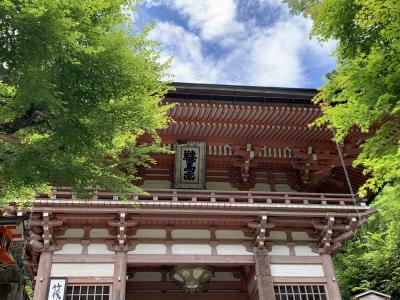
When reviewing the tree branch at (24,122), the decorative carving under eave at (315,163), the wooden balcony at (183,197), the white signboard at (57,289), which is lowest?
the white signboard at (57,289)

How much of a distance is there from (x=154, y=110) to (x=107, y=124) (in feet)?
3.53

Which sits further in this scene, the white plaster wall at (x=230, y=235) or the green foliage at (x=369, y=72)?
the white plaster wall at (x=230, y=235)

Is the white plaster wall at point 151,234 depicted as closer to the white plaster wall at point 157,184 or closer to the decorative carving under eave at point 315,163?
the white plaster wall at point 157,184

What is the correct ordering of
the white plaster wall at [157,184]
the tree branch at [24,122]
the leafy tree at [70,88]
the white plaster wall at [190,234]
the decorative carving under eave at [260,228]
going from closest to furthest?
1. the leafy tree at [70,88]
2. the tree branch at [24,122]
3. the decorative carving under eave at [260,228]
4. the white plaster wall at [190,234]
5. the white plaster wall at [157,184]

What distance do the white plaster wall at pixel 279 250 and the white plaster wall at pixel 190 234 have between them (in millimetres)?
2054

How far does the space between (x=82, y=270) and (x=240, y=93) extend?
706 centimetres

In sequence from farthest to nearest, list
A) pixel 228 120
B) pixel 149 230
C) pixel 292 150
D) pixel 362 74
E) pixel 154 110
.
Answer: pixel 292 150
pixel 228 120
pixel 149 230
pixel 154 110
pixel 362 74

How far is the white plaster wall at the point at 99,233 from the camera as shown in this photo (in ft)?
35.9

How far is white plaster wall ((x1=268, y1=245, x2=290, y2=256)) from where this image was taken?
1148 cm

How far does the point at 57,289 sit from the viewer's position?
996 cm

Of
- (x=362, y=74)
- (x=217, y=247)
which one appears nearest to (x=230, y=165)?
(x=217, y=247)

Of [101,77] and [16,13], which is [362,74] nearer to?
[101,77]

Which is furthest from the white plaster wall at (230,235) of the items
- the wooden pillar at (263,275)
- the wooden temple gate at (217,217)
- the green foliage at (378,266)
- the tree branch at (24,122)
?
the tree branch at (24,122)

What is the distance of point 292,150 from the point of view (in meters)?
12.9
